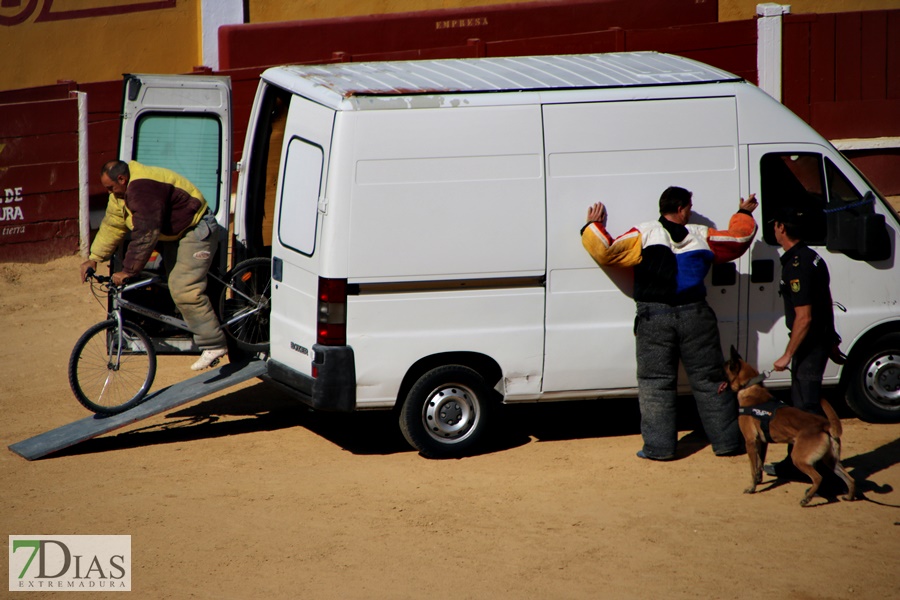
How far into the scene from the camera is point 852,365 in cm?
821

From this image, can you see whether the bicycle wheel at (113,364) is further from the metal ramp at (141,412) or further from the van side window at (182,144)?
the van side window at (182,144)

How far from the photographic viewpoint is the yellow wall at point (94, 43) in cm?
1570

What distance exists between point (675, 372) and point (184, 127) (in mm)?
4478

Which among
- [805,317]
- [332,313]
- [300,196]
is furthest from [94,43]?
[805,317]

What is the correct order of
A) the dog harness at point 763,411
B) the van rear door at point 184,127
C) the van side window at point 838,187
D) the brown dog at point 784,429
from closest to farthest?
1. the brown dog at point 784,429
2. the dog harness at point 763,411
3. the van side window at point 838,187
4. the van rear door at point 184,127

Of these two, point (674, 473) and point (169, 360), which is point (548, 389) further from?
point (169, 360)

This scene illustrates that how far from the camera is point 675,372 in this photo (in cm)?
757

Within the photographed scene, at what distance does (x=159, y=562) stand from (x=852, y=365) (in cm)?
521

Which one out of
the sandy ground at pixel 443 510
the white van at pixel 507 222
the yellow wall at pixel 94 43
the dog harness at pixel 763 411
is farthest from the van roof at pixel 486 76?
the yellow wall at pixel 94 43

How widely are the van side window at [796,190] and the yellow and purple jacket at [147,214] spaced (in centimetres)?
424

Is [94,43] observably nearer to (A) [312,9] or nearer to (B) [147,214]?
(A) [312,9]

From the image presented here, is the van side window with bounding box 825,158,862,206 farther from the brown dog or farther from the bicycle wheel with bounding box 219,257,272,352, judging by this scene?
the bicycle wheel with bounding box 219,257,272,352

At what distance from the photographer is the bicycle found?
8.20m

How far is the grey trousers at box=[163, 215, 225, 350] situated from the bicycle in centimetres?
17
